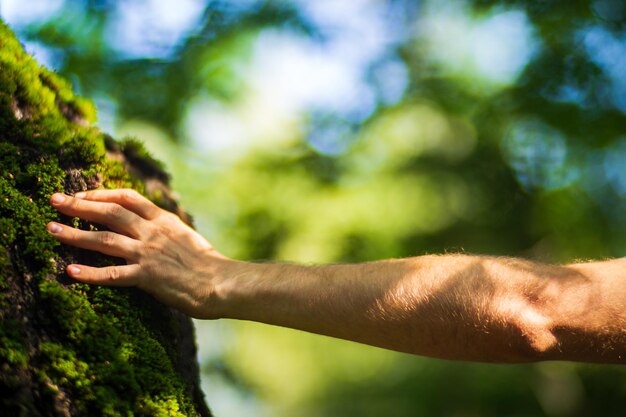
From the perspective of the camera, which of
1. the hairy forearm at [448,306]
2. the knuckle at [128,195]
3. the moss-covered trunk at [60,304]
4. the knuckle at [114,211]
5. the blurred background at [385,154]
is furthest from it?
the blurred background at [385,154]

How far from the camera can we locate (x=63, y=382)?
2.09m

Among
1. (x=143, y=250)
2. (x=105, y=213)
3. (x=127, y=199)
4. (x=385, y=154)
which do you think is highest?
(x=385, y=154)

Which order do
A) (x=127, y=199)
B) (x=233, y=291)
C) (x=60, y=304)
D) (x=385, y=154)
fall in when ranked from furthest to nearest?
(x=385, y=154), (x=127, y=199), (x=233, y=291), (x=60, y=304)

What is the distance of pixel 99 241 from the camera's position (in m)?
2.40

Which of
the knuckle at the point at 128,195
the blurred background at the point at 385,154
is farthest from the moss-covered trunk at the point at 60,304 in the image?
the blurred background at the point at 385,154

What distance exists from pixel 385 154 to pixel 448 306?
9.52 meters

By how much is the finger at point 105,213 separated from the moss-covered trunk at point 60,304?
0.05m

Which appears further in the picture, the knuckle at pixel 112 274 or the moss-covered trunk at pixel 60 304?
the knuckle at pixel 112 274

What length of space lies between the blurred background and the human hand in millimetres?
7835

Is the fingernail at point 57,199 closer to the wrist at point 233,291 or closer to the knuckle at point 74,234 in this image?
the knuckle at point 74,234

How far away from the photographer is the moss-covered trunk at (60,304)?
206 centimetres

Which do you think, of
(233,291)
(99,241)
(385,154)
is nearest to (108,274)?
(99,241)

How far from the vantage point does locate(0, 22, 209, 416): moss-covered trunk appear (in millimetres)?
2061

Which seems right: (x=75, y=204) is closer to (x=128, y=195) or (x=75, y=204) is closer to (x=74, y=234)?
(x=74, y=234)
